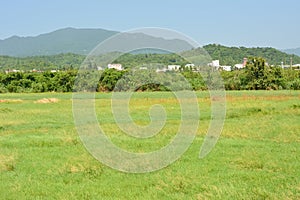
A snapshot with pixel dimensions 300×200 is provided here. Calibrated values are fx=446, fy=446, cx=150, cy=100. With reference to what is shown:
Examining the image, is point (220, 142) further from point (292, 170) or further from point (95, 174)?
point (95, 174)

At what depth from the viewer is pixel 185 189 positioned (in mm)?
8375

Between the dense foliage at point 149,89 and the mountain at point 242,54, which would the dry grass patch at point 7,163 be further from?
the mountain at point 242,54

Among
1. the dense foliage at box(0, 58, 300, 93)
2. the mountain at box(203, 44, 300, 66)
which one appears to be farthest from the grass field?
the mountain at box(203, 44, 300, 66)

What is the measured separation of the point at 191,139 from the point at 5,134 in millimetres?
7510

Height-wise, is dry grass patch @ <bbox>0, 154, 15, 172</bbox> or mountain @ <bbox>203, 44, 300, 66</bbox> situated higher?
mountain @ <bbox>203, 44, 300, 66</bbox>

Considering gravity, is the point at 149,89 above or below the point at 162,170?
above

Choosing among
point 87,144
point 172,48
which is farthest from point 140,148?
point 172,48

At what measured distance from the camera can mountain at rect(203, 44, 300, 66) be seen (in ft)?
389

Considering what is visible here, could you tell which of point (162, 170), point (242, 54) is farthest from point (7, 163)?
point (242, 54)

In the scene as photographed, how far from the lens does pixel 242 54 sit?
134m

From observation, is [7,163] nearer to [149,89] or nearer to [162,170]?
[162,170]

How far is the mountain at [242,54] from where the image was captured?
119 meters

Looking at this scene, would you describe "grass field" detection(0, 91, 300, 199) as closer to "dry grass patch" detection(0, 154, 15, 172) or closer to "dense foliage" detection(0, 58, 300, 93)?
"dry grass patch" detection(0, 154, 15, 172)

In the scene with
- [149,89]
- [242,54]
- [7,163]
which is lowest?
[7,163]
